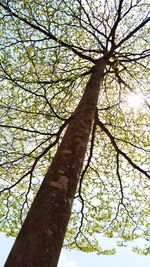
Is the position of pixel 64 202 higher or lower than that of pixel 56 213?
higher

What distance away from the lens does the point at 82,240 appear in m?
7.98

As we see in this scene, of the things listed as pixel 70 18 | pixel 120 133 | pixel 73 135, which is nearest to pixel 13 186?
pixel 120 133

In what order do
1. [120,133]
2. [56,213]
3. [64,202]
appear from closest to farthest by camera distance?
[56,213], [64,202], [120,133]

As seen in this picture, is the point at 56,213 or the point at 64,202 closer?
the point at 56,213

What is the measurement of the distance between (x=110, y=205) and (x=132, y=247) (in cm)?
141

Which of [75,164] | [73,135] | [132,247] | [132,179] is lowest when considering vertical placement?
[75,164]

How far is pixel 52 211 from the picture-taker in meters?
2.34

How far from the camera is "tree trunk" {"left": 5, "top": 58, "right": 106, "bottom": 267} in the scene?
1.93 m

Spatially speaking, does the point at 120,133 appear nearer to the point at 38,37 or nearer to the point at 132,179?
the point at 132,179

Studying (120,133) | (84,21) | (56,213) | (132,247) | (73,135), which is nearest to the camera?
(56,213)

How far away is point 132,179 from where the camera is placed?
8.39m

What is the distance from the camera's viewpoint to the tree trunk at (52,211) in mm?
1933

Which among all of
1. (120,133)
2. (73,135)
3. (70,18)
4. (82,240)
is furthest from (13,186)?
(70,18)

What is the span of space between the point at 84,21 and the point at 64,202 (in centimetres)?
630
